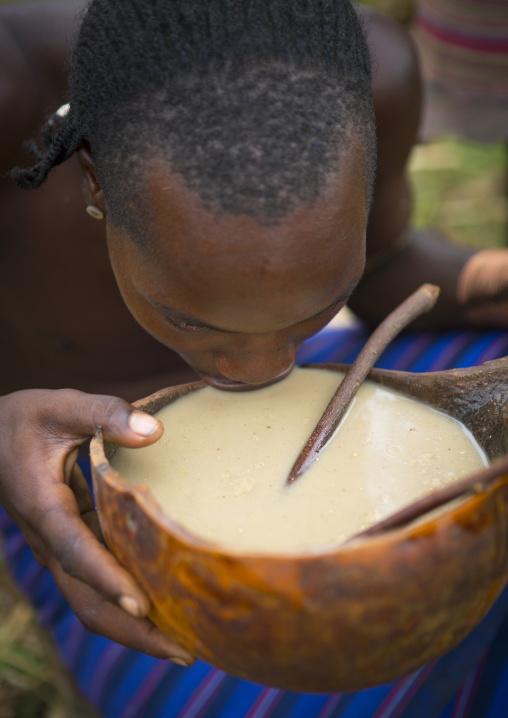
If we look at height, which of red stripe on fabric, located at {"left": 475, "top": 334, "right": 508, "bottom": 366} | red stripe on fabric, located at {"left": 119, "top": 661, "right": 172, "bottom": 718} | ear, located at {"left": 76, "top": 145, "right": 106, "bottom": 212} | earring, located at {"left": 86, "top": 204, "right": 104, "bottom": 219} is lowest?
red stripe on fabric, located at {"left": 475, "top": 334, "right": 508, "bottom": 366}

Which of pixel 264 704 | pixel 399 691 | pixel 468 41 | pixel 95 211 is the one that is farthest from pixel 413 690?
pixel 468 41

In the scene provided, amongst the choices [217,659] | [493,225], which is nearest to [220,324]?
[217,659]

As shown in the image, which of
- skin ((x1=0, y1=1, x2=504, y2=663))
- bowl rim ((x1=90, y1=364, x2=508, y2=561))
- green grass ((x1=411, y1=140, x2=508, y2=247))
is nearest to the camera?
bowl rim ((x1=90, y1=364, x2=508, y2=561))

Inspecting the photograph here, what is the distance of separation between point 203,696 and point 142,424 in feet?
1.46

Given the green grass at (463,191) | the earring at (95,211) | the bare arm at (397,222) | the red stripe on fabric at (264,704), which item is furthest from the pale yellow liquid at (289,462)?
the green grass at (463,191)

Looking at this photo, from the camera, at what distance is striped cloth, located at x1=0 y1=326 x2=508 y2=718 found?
0.91 metres

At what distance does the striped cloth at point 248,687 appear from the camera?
911 mm

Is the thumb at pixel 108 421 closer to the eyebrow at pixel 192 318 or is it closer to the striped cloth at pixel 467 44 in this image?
the eyebrow at pixel 192 318

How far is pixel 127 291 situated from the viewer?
0.77 meters

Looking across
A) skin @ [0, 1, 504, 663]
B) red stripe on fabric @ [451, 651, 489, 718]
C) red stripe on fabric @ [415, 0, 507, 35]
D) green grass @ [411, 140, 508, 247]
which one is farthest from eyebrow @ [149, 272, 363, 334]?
green grass @ [411, 140, 508, 247]

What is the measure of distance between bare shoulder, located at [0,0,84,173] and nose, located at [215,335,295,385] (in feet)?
1.67

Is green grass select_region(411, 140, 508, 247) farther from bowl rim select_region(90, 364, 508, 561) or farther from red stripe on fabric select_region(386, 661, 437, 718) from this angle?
bowl rim select_region(90, 364, 508, 561)

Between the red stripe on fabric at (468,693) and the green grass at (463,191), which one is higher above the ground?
the red stripe on fabric at (468,693)

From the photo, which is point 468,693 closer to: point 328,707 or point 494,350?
point 328,707
